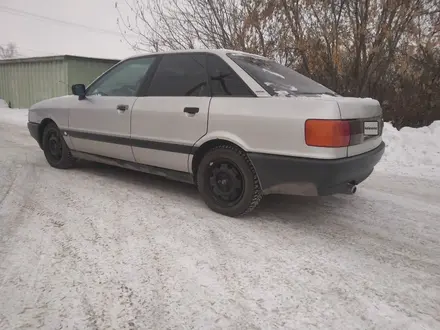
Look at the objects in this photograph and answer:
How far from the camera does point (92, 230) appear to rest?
9.08 feet

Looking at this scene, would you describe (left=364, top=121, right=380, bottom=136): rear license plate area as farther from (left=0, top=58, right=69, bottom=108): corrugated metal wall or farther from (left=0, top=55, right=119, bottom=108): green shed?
(left=0, top=58, right=69, bottom=108): corrugated metal wall

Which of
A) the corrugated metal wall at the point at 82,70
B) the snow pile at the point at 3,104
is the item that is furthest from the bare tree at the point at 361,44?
the snow pile at the point at 3,104

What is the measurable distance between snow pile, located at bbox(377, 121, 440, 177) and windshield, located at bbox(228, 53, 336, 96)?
2.40m

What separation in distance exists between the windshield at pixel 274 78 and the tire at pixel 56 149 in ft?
8.84

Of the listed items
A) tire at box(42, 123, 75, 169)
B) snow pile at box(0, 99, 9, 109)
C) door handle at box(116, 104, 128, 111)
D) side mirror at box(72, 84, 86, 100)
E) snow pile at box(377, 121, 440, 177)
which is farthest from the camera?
snow pile at box(0, 99, 9, 109)

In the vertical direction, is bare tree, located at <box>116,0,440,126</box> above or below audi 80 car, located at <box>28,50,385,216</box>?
above

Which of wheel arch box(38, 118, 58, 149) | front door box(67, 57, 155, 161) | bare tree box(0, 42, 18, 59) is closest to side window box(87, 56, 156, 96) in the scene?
front door box(67, 57, 155, 161)

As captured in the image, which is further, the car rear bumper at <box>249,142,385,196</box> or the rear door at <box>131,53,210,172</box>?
the rear door at <box>131,53,210,172</box>

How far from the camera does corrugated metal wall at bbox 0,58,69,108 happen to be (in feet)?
42.5

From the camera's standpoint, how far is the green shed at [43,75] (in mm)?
12586

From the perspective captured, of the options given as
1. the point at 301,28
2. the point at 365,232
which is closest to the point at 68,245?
the point at 365,232

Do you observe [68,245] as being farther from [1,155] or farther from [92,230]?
[1,155]

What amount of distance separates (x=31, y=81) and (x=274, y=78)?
1406 centimetres

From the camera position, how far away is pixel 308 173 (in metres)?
2.65
